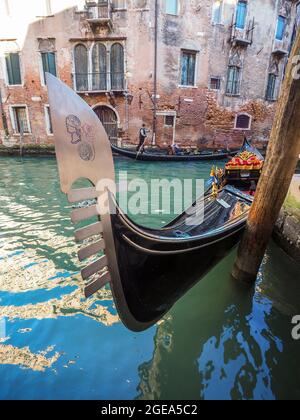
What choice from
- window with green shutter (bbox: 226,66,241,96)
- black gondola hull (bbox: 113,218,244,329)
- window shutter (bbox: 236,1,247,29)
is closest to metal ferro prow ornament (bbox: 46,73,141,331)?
black gondola hull (bbox: 113,218,244,329)

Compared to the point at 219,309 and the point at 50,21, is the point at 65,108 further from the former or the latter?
the point at 50,21

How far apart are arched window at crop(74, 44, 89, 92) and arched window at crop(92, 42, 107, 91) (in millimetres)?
→ 267

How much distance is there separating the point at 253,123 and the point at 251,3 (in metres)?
3.83

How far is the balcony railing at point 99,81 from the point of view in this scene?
8.94 metres

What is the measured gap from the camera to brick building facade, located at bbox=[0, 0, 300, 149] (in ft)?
28.2

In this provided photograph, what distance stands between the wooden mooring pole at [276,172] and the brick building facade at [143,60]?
7.82m

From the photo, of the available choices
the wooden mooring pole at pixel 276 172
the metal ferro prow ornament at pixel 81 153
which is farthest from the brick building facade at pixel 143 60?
the metal ferro prow ornament at pixel 81 153

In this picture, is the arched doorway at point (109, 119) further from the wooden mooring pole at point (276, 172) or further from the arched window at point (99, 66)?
the wooden mooring pole at point (276, 172)

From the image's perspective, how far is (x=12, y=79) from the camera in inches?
371

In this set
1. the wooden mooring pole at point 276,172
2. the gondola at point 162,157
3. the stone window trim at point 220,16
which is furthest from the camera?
the stone window trim at point 220,16

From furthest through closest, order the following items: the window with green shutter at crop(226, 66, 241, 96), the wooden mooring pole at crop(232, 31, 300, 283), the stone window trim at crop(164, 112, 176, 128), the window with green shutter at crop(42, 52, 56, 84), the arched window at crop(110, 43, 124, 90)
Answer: the window with green shutter at crop(226, 66, 241, 96)
the stone window trim at crop(164, 112, 176, 128)
the window with green shutter at crop(42, 52, 56, 84)
the arched window at crop(110, 43, 124, 90)
the wooden mooring pole at crop(232, 31, 300, 283)

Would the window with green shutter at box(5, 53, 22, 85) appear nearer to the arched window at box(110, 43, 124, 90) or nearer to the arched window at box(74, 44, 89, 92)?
the arched window at box(74, 44, 89, 92)
